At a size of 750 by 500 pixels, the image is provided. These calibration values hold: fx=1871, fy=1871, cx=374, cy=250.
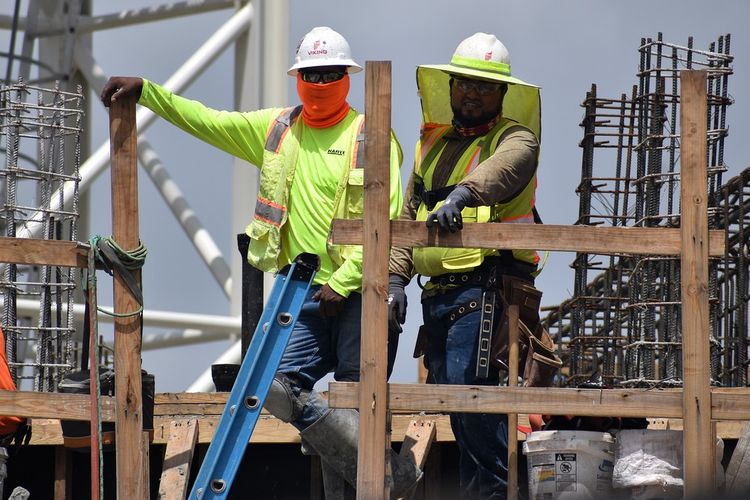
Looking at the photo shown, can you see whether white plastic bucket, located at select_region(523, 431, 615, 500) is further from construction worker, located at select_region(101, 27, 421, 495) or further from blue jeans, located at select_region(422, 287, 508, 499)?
construction worker, located at select_region(101, 27, 421, 495)

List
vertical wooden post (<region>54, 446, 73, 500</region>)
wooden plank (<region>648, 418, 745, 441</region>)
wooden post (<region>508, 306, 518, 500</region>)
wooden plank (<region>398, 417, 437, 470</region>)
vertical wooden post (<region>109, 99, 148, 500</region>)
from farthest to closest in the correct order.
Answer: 1. vertical wooden post (<region>54, 446, 73, 500</region>)
2. wooden plank (<region>648, 418, 745, 441</region>)
3. wooden plank (<region>398, 417, 437, 470</region>)
4. wooden post (<region>508, 306, 518, 500</region>)
5. vertical wooden post (<region>109, 99, 148, 500</region>)

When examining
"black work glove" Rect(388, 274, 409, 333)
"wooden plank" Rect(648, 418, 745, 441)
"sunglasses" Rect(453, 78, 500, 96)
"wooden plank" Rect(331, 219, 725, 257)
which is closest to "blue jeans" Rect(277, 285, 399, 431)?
"black work glove" Rect(388, 274, 409, 333)

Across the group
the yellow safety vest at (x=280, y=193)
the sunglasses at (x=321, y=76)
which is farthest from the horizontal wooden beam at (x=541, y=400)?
the sunglasses at (x=321, y=76)

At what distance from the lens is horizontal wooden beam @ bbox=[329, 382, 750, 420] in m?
10.1

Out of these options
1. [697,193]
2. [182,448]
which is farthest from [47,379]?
[697,193]

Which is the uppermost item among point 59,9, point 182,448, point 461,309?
point 59,9

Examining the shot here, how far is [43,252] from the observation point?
1047 cm

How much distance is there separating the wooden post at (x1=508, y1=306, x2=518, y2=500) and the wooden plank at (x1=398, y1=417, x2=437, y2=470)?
1.03 metres

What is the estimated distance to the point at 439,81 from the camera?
38.7 ft

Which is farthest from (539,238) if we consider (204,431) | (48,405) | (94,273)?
(204,431)

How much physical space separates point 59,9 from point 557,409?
15600 mm

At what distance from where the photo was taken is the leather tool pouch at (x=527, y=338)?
1096 centimetres

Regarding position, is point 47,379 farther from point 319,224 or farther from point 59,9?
point 59,9

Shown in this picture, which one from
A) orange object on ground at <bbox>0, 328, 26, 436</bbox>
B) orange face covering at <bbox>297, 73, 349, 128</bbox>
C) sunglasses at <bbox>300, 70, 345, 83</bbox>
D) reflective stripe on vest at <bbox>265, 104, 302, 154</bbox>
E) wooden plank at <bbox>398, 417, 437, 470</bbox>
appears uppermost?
sunglasses at <bbox>300, 70, 345, 83</bbox>
